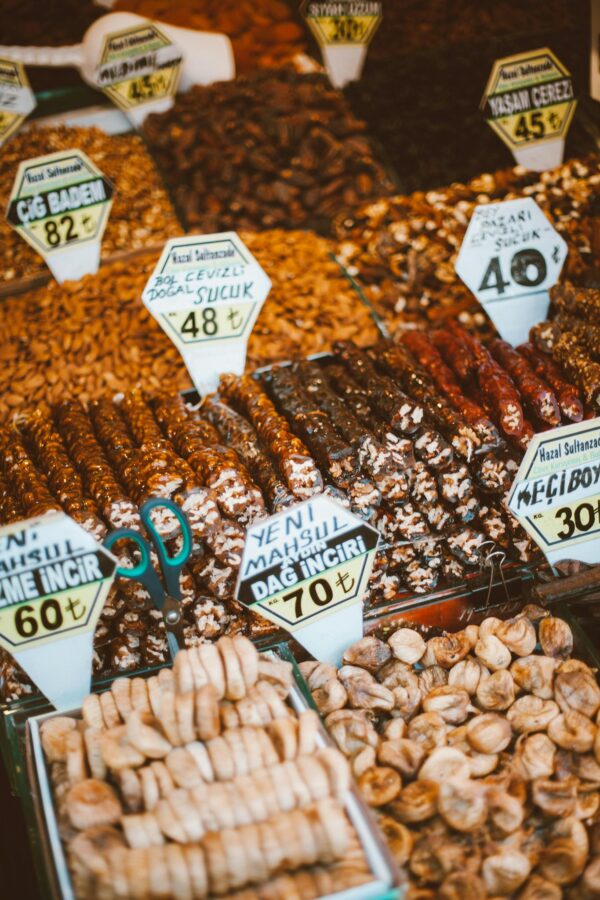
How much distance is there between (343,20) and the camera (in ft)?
12.6

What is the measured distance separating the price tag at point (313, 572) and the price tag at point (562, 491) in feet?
1.20

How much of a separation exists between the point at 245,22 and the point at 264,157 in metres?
1.06

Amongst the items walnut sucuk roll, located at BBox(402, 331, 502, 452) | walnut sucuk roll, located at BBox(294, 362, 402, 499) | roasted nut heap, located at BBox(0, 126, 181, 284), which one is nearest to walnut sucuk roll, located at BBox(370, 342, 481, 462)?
walnut sucuk roll, located at BBox(402, 331, 502, 452)

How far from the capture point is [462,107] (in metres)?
3.71

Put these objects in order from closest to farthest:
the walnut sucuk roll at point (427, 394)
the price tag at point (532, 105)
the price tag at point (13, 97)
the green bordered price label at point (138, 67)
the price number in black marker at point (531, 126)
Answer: the walnut sucuk roll at point (427, 394), the price tag at point (532, 105), the price number in black marker at point (531, 126), the price tag at point (13, 97), the green bordered price label at point (138, 67)

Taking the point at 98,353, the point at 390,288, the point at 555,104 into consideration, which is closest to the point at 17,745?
the point at 98,353

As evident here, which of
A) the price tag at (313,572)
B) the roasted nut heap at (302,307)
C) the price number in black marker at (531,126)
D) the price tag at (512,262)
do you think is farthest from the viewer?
the price number in black marker at (531,126)

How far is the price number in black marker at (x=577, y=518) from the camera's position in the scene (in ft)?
6.26

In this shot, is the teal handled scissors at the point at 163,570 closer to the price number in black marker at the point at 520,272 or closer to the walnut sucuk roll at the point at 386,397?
the walnut sucuk roll at the point at 386,397

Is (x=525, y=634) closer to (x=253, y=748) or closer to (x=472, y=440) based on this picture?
(x=472, y=440)

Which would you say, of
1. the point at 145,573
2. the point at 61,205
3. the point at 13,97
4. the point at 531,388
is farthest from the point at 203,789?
the point at 13,97

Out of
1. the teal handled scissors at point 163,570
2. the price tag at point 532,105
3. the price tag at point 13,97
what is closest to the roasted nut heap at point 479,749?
the teal handled scissors at point 163,570

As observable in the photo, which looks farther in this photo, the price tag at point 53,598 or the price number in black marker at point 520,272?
the price number in black marker at point 520,272

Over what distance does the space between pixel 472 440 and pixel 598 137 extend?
85.9 inches
